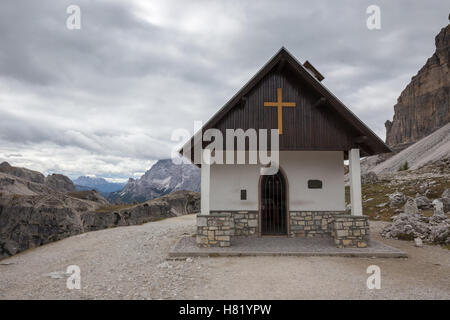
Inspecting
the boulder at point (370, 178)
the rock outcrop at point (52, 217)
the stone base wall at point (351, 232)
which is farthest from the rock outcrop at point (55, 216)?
the boulder at point (370, 178)

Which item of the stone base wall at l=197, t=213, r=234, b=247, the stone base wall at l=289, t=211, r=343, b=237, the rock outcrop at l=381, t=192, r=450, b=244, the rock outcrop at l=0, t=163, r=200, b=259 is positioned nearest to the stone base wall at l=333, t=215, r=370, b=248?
the stone base wall at l=289, t=211, r=343, b=237

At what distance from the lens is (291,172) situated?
1095 cm

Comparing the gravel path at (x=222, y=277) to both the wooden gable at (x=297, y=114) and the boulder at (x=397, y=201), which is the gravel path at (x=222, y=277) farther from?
the boulder at (x=397, y=201)

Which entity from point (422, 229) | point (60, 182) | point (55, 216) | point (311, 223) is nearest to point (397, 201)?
point (422, 229)

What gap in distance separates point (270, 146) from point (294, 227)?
3475 mm

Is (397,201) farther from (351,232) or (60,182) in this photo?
(60,182)

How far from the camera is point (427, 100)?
320ft

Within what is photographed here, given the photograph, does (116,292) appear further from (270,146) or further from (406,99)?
(406,99)

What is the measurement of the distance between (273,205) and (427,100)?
11341 cm

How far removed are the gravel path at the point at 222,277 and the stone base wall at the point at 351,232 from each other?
1.02 meters

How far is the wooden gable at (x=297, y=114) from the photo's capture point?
31.4 ft

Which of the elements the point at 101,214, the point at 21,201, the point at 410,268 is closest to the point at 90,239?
the point at 410,268

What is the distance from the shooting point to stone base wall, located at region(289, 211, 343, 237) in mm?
10648

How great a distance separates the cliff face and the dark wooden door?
89.4 m
